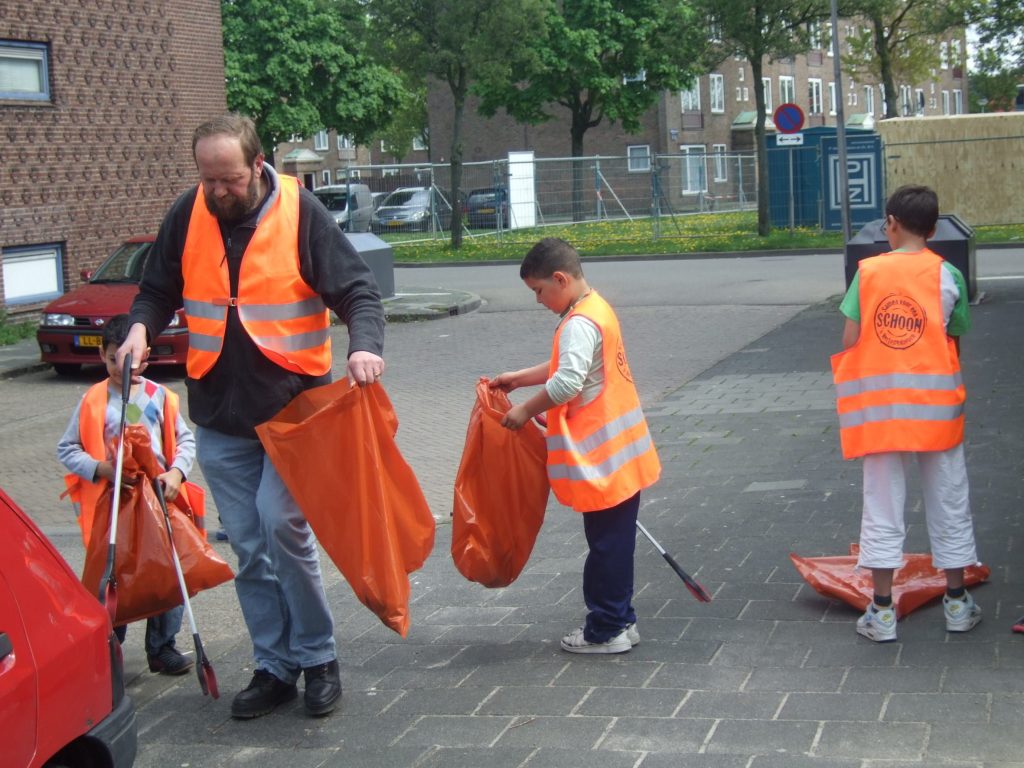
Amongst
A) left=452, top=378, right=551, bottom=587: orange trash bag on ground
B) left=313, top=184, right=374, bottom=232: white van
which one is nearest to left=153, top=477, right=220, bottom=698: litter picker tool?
left=452, top=378, right=551, bottom=587: orange trash bag on ground

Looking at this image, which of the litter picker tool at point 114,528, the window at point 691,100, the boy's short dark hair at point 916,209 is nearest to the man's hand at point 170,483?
the litter picker tool at point 114,528

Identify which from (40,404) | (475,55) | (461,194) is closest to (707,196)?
(461,194)

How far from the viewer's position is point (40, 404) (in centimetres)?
1375

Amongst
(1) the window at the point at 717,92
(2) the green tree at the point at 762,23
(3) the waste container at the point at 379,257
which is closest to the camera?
(3) the waste container at the point at 379,257

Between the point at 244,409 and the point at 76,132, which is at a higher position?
the point at 76,132

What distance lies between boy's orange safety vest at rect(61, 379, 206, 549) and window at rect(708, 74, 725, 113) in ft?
191

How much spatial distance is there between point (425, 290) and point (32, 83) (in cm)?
700

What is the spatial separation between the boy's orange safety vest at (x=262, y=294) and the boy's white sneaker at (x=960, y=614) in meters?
2.38

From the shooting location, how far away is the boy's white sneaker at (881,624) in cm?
492

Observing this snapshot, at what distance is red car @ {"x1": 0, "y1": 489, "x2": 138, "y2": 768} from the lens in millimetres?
2963

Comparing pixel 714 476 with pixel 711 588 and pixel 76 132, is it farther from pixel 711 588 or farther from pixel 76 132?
pixel 76 132

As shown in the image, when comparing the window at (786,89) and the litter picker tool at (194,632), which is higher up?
the window at (786,89)

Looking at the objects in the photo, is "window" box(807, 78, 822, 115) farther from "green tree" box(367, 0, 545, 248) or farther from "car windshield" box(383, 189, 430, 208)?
"green tree" box(367, 0, 545, 248)

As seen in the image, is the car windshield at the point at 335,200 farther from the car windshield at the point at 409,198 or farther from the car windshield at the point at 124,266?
the car windshield at the point at 124,266
